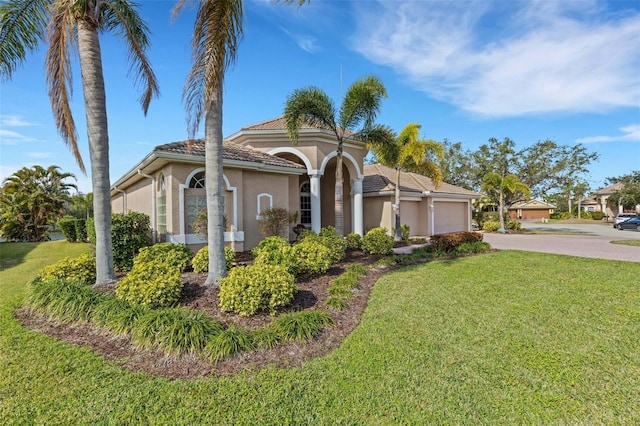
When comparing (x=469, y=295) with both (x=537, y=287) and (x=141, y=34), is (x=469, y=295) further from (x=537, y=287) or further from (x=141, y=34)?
(x=141, y=34)

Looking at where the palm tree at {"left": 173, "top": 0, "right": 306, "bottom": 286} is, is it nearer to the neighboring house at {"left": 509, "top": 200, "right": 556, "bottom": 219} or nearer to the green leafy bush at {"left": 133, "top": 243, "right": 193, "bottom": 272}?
the green leafy bush at {"left": 133, "top": 243, "right": 193, "bottom": 272}

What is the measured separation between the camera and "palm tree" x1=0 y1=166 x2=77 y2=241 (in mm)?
20987

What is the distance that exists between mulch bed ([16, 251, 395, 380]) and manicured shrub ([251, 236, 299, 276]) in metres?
0.56

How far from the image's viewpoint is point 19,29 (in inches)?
283

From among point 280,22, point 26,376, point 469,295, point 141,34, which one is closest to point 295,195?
point 280,22

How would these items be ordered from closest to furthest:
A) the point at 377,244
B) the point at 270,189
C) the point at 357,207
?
1. the point at 377,244
2. the point at 270,189
3. the point at 357,207

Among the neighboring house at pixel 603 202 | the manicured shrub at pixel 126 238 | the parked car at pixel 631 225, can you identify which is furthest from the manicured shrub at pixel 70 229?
the neighboring house at pixel 603 202

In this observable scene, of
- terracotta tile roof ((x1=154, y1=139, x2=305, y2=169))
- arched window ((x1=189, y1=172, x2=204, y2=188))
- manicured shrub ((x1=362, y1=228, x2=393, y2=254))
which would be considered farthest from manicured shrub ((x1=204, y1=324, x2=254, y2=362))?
manicured shrub ((x1=362, y1=228, x2=393, y2=254))

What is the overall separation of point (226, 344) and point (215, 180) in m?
3.72

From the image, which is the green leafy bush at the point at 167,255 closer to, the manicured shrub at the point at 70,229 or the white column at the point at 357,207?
the white column at the point at 357,207

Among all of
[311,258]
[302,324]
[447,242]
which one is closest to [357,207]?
[447,242]

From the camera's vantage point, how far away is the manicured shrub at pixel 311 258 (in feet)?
27.0

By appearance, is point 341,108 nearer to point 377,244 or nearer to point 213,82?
point 377,244

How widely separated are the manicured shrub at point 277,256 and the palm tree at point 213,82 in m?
1.38
